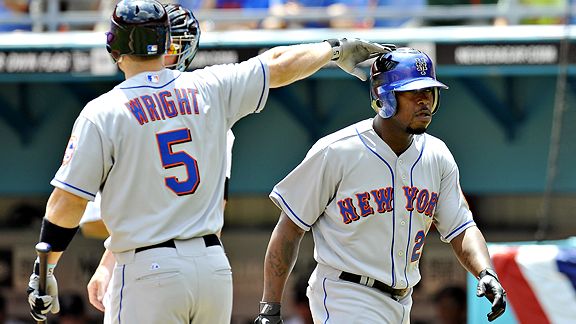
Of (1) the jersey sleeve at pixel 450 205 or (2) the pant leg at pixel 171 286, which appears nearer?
(2) the pant leg at pixel 171 286

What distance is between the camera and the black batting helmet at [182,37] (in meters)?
5.08

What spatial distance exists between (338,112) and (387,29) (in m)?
0.79

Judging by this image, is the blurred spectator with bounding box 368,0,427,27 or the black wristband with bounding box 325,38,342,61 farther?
the blurred spectator with bounding box 368,0,427,27

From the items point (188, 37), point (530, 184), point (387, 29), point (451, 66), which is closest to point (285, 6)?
point (387, 29)

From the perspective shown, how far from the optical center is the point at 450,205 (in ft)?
16.6

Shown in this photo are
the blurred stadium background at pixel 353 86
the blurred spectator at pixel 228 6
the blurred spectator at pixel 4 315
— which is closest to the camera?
the blurred stadium background at pixel 353 86

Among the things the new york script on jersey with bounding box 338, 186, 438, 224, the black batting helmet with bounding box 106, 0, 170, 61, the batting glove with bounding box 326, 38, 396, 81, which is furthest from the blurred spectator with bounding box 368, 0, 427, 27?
the black batting helmet with bounding box 106, 0, 170, 61

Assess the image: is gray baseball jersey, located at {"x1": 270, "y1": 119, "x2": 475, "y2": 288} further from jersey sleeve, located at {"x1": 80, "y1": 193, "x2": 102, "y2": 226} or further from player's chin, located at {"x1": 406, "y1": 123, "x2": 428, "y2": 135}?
jersey sleeve, located at {"x1": 80, "y1": 193, "x2": 102, "y2": 226}

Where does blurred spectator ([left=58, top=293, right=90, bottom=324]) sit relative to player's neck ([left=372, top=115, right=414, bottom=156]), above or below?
below

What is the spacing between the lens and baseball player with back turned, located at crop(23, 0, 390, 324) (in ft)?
13.9

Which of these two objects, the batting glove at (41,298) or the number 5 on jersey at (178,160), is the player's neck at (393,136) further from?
the batting glove at (41,298)

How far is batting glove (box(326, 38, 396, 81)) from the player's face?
18cm

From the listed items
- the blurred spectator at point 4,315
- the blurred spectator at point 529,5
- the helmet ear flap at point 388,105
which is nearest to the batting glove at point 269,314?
the helmet ear flap at point 388,105

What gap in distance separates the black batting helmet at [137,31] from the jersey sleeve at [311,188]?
80 cm
